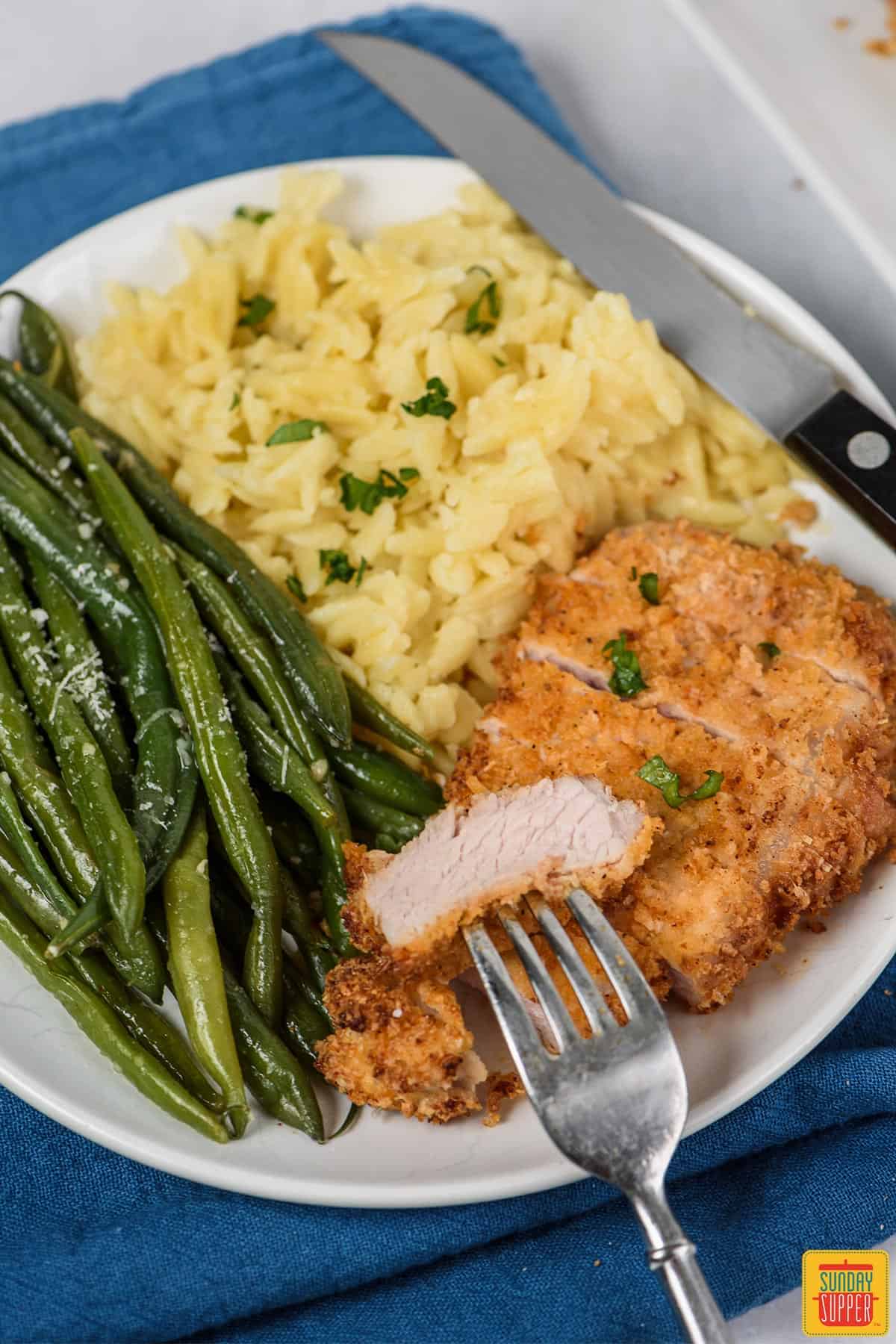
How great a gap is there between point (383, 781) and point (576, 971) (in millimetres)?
814

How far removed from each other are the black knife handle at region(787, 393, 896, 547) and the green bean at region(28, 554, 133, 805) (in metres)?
2.03

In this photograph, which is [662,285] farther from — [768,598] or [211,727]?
[211,727]

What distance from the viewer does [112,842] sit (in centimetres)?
281

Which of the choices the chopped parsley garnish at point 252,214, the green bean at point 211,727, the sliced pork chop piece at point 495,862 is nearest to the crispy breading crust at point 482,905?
the sliced pork chop piece at point 495,862

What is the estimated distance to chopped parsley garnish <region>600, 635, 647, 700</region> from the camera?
318 centimetres

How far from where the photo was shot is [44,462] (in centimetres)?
350

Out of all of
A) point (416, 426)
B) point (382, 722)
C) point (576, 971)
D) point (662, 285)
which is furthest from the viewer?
point (662, 285)

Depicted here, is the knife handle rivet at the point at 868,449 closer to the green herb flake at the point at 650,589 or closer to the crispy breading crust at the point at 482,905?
the green herb flake at the point at 650,589

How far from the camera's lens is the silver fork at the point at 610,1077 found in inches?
94.7

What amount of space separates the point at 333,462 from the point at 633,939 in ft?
5.22

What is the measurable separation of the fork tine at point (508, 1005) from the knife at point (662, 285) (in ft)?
5.34

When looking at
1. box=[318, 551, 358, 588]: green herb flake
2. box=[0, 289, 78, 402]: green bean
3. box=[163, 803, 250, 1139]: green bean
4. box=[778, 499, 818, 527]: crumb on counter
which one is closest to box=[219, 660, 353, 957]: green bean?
box=[163, 803, 250, 1139]: green bean

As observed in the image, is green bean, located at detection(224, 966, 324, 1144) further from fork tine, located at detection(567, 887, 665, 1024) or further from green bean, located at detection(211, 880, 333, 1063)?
fork tine, located at detection(567, 887, 665, 1024)

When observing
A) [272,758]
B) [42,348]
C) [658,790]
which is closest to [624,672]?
[658,790]
